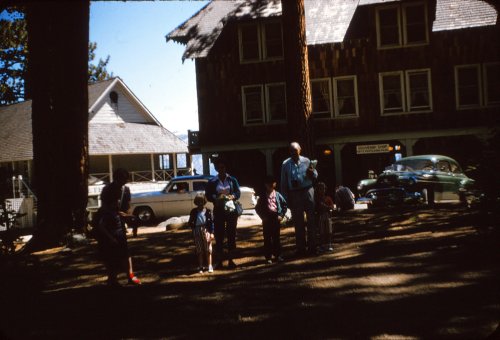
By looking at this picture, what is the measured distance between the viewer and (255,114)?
86.2 feet

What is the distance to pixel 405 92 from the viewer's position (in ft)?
82.5

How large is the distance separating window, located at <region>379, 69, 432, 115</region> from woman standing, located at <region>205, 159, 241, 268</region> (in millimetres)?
18012

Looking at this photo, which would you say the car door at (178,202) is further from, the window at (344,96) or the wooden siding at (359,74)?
the window at (344,96)

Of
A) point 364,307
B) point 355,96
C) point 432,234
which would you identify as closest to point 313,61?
point 355,96

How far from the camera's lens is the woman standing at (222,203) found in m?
8.69

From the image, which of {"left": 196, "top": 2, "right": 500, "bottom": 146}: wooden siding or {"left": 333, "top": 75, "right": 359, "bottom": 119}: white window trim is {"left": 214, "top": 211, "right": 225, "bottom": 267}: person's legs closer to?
{"left": 196, "top": 2, "right": 500, "bottom": 146}: wooden siding

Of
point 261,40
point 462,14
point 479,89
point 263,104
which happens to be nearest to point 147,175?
point 263,104

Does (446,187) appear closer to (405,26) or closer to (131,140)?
(405,26)

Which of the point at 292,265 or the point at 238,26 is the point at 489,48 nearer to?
the point at 238,26

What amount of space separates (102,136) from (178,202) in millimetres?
11914

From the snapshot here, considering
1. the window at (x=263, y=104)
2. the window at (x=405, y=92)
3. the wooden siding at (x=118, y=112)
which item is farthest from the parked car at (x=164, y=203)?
the wooden siding at (x=118, y=112)

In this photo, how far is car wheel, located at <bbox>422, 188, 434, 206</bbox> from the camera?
15.0 m

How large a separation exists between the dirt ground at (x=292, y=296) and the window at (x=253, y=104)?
663 inches

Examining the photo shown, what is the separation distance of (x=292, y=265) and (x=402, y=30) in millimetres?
19948
